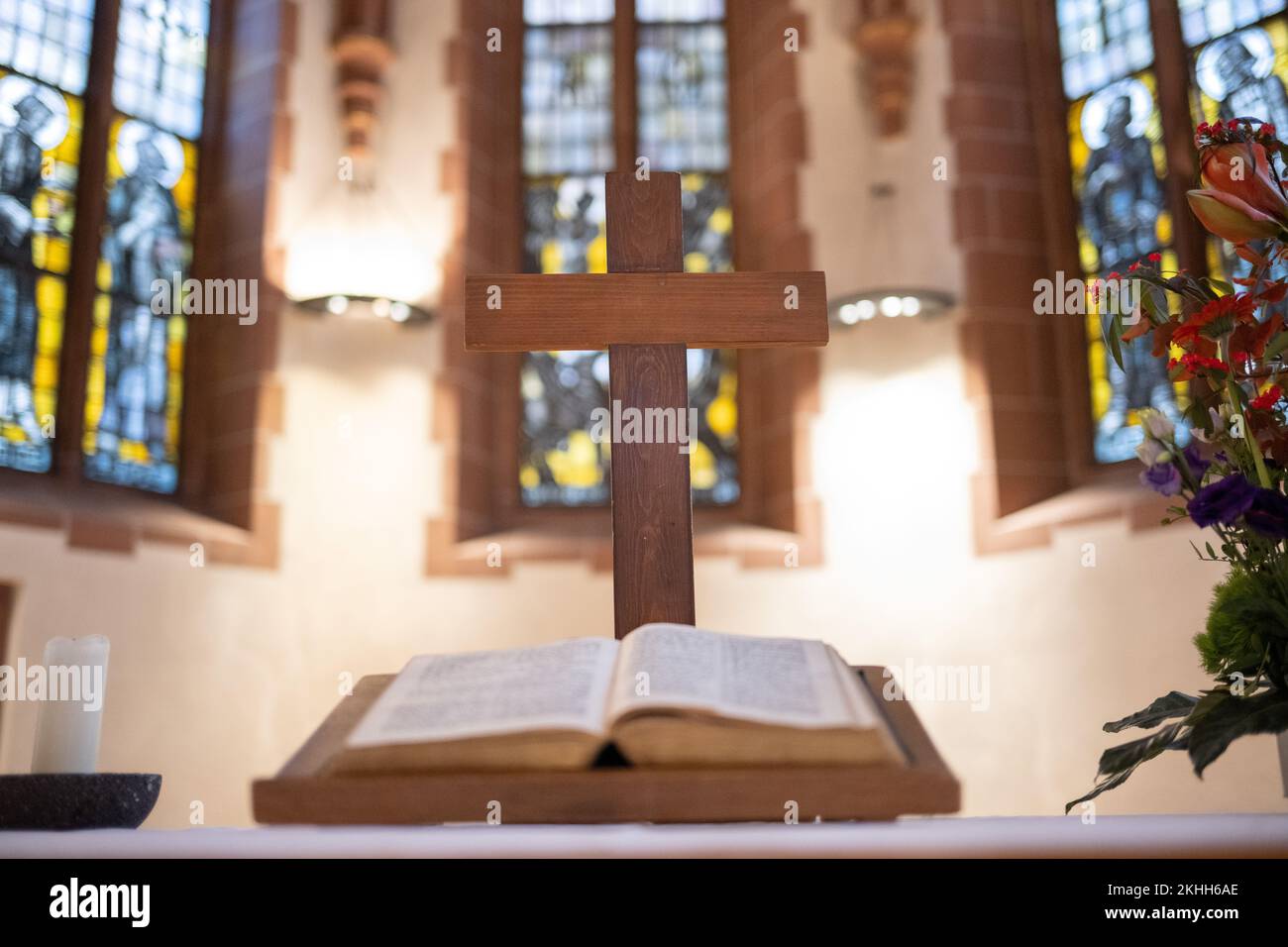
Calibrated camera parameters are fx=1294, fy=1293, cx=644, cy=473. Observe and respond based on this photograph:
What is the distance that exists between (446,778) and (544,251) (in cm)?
457

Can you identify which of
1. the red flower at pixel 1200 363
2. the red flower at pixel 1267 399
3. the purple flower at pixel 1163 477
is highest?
the red flower at pixel 1200 363

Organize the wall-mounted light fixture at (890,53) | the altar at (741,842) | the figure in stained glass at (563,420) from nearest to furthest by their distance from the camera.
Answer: the altar at (741,842) < the wall-mounted light fixture at (890,53) < the figure in stained glass at (563,420)

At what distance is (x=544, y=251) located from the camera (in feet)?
18.1

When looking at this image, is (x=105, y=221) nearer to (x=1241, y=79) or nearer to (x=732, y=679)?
(x=1241, y=79)

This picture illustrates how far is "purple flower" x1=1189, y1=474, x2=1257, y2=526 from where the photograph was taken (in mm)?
1324

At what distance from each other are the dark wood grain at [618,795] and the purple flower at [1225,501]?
44cm

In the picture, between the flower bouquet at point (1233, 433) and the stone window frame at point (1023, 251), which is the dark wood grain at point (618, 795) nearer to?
the flower bouquet at point (1233, 433)

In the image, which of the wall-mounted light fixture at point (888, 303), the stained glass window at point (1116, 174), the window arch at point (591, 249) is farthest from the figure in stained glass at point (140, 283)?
the stained glass window at point (1116, 174)

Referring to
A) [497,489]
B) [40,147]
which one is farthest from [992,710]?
[40,147]

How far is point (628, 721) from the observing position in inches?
44.4

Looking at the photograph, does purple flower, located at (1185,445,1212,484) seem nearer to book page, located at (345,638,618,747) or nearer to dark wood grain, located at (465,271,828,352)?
→ dark wood grain, located at (465,271,828,352)

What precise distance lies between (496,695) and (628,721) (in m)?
0.14

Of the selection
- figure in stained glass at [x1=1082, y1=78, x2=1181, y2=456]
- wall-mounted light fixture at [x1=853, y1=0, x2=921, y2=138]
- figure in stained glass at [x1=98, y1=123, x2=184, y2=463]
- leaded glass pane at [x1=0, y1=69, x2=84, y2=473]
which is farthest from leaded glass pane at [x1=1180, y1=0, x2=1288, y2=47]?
leaded glass pane at [x1=0, y1=69, x2=84, y2=473]

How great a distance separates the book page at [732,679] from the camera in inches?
44.1
